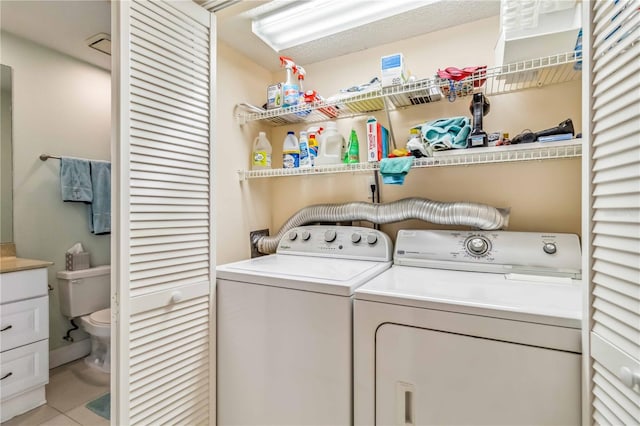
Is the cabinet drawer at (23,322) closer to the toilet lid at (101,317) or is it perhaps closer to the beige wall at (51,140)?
the toilet lid at (101,317)

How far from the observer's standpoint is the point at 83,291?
268 cm

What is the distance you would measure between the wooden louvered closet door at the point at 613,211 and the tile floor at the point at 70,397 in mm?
2573

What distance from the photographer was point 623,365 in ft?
2.27

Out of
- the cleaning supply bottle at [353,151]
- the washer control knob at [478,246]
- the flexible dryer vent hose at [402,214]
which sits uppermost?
the cleaning supply bottle at [353,151]

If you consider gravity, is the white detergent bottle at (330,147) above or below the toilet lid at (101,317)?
above

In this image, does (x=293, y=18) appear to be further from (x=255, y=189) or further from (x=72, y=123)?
(x=72, y=123)

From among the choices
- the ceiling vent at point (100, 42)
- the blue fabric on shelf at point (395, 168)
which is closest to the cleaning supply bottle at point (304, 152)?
the blue fabric on shelf at point (395, 168)

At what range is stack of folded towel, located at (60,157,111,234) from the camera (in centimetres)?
268

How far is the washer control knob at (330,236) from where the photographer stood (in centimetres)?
180

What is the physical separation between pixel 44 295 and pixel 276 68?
238 cm

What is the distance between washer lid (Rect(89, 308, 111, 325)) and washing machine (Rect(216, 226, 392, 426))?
160 cm

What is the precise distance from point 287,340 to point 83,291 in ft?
7.94

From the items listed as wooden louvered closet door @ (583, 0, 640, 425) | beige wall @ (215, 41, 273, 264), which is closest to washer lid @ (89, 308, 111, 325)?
beige wall @ (215, 41, 273, 264)

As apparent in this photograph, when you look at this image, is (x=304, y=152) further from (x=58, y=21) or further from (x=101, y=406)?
(x=101, y=406)
